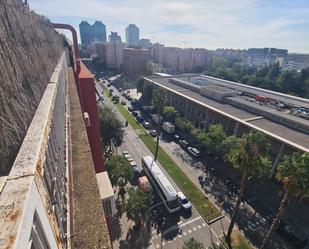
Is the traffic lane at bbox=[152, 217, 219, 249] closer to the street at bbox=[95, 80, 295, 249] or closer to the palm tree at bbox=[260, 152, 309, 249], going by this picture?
the street at bbox=[95, 80, 295, 249]

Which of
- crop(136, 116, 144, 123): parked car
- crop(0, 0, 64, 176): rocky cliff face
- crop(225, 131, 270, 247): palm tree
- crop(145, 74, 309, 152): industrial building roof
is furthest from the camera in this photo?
crop(136, 116, 144, 123): parked car

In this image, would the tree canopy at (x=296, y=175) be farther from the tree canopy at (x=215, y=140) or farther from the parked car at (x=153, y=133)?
the parked car at (x=153, y=133)

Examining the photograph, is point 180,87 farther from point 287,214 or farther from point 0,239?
point 0,239

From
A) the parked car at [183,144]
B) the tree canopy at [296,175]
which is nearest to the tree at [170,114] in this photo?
the parked car at [183,144]

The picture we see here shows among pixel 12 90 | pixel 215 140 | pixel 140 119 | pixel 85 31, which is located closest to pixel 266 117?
pixel 215 140

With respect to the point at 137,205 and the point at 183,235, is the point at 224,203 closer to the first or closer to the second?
the point at 183,235

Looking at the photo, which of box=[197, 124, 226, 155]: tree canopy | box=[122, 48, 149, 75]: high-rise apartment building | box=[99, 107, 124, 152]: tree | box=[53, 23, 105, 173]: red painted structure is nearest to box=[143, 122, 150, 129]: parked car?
box=[99, 107, 124, 152]: tree

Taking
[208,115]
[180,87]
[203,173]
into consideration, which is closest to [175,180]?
[203,173]
